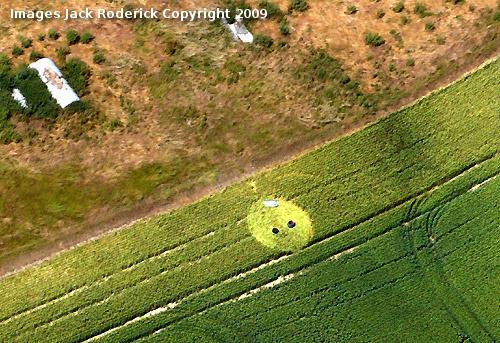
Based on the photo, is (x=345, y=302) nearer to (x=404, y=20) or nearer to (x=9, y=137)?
(x=404, y=20)

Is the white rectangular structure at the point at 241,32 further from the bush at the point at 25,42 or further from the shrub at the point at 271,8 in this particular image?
the bush at the point at 25,42

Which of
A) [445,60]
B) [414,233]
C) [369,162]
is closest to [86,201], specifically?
[369,162]

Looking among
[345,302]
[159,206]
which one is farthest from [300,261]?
[159,206]

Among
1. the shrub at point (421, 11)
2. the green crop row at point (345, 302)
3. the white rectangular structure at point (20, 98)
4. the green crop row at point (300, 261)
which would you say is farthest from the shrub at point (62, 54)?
the shrub at point (421, 11)

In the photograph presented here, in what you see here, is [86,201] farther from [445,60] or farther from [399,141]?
[445,60]

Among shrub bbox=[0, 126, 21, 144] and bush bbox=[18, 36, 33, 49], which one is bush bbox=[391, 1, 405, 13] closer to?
bush bbox=[18, 36, 33, 49]
